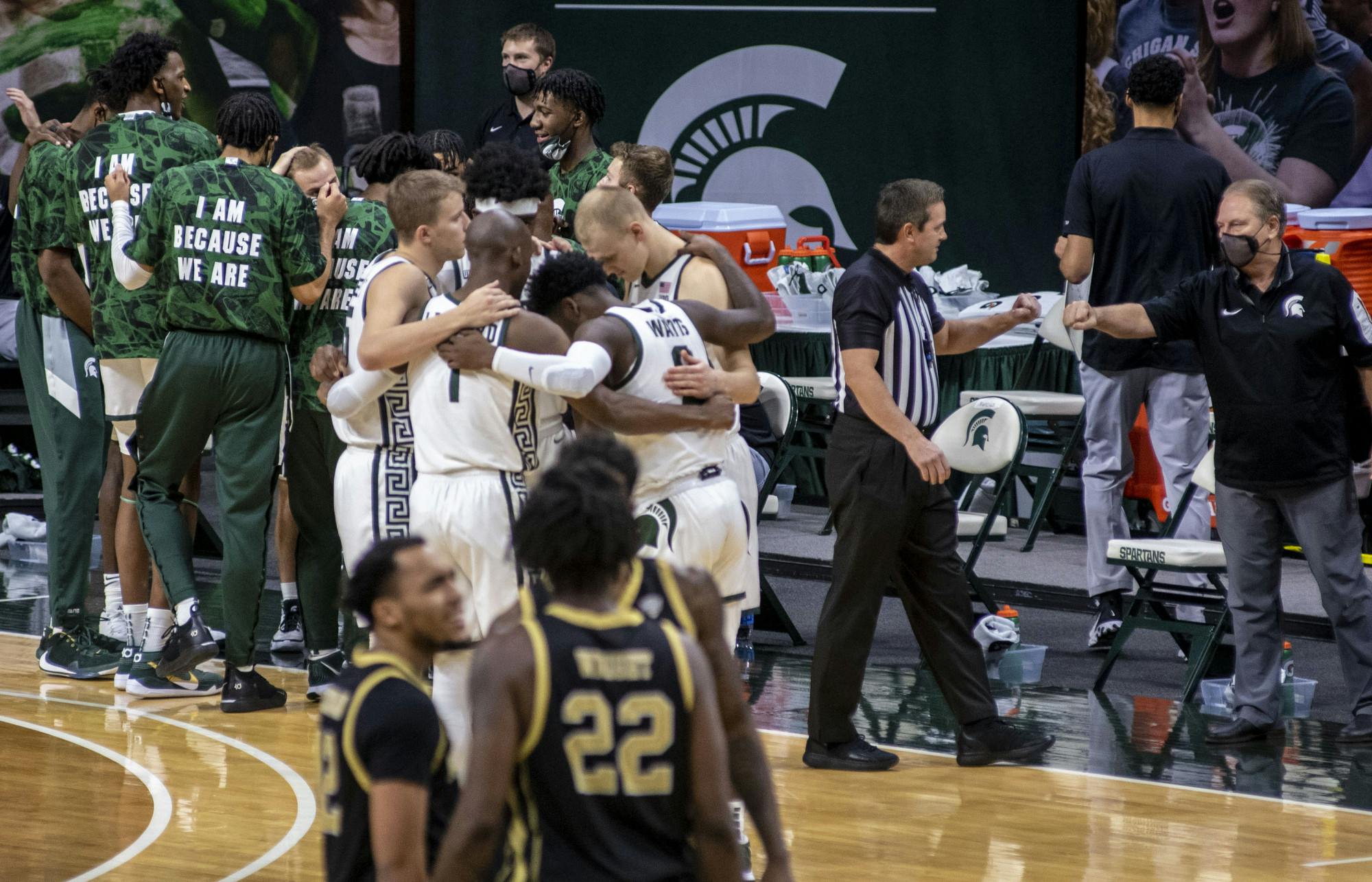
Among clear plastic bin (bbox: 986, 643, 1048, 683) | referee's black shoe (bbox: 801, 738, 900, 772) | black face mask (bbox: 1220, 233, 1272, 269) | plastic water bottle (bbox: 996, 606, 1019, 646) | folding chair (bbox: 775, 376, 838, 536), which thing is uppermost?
black face mask (bbox: 1220, 233, 1272, 269)

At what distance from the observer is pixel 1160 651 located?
7.82 meters

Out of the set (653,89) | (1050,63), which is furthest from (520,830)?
(653,89)

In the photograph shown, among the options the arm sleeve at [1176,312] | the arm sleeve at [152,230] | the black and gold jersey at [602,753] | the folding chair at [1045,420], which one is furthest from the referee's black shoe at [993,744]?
the black and gold jersey at [602,753]

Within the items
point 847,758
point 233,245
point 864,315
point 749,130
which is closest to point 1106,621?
point 847,758

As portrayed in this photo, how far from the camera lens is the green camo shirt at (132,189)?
6.77 metres

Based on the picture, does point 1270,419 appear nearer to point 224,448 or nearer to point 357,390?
point 357,390

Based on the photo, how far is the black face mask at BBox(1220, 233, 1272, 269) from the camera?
6.11 m

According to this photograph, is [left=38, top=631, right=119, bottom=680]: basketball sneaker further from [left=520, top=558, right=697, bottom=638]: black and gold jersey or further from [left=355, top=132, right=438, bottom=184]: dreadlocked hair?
[left=520, top=558, right=697, bottom=638]: black and gold jersey

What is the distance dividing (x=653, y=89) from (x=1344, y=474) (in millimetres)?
7455

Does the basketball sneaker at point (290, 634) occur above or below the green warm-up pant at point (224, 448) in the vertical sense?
below

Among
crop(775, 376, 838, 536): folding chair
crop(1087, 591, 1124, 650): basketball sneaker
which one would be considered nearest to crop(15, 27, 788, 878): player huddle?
crop(1087, 591, 1124, 650): basketball sneaker

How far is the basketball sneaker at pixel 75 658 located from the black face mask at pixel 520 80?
9.54ft

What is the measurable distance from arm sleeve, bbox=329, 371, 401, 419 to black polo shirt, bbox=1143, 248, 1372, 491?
9.13 ft

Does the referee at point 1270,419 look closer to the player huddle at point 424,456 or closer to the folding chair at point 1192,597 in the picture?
the folding chair at point 1192,597
